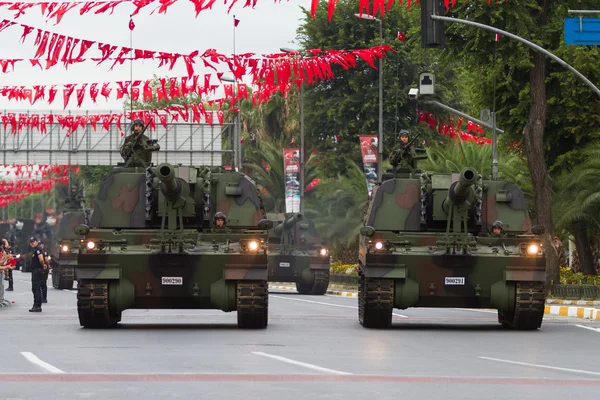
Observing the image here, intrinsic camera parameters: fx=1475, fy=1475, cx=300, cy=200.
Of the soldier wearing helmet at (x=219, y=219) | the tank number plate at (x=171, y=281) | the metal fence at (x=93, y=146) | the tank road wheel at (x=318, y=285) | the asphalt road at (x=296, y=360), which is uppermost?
the metal fence at (x=93, y=146)

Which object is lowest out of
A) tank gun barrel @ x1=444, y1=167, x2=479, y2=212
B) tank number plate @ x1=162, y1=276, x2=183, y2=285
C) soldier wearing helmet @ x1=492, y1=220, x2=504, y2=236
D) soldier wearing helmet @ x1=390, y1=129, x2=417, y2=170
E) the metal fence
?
tank number plate @ x1=162, y1=276, x2=183, y2=285

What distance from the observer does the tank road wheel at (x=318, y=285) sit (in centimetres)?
4241

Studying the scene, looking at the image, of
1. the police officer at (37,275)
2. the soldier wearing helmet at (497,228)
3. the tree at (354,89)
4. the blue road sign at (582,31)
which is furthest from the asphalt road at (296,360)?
the tree at (354,89)

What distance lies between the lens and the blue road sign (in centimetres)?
2675

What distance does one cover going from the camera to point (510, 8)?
3541 cm

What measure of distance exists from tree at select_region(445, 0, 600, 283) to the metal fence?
30487 mm

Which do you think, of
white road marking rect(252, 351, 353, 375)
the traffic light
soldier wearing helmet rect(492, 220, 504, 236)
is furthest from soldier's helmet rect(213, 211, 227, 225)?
white road marking rect(252, 351, 353, 375)

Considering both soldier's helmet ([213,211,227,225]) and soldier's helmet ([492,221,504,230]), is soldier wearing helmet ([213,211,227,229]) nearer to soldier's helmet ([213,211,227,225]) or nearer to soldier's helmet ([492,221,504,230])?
soldier's helmet ([213,211,227,225])

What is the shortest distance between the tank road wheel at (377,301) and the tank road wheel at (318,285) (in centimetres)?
1922

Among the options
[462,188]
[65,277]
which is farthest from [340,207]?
[462,188]

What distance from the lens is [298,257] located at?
4181 centimetres

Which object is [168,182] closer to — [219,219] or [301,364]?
[219,219]

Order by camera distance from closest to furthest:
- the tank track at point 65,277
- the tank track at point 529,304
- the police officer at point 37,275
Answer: the tank track at point 529,304 < the police officer at point 37,275 < the tank track at point 65,277

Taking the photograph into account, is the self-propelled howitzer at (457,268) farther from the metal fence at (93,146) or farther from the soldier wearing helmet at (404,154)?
the metal fence at (93,146)
